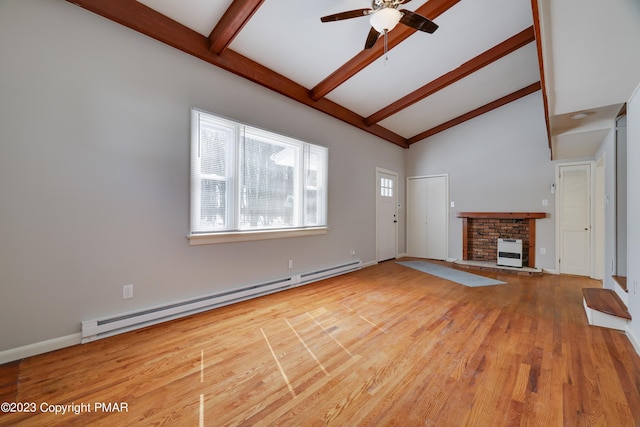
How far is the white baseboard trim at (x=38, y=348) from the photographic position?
198 cm

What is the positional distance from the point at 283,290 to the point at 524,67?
5.16 meters

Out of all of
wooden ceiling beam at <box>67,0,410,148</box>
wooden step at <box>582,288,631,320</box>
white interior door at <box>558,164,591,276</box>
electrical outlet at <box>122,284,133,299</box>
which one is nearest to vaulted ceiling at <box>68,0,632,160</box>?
wooden ceiling beam at <box>67,0,410,148</box>

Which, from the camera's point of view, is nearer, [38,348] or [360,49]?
[38,348]

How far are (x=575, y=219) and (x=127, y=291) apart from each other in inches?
271

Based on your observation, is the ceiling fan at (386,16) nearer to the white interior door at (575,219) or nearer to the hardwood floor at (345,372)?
the hardwood floor at (345,372)

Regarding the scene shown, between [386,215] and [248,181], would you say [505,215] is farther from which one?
[248,181]

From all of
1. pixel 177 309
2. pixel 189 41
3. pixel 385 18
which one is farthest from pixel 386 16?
pixel 177 309

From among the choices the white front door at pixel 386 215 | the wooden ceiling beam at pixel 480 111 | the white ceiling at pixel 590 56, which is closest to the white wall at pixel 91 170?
the white ceiling at pixel 590 56

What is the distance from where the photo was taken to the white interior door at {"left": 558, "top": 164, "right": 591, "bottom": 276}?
15.6ft

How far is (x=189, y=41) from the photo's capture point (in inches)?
112

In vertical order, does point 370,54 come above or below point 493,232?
above

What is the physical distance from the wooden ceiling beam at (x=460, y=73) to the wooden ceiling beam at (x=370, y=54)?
1412 millimetres

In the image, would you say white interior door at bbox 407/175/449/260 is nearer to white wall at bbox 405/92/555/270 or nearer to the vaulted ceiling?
white wall at bbox 405/92/555/270

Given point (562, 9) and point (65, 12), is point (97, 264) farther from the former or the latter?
point (562, 9)
